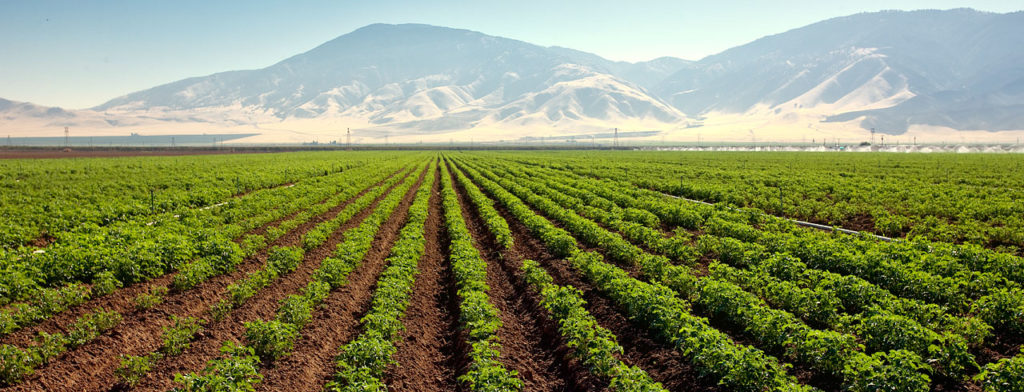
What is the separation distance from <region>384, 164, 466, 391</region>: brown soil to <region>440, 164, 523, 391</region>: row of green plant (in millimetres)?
300

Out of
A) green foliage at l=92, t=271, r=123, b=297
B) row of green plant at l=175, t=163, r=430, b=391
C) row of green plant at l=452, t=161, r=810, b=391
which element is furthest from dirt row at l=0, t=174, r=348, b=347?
row of green plant at l=452, t=161, r=810, b=391

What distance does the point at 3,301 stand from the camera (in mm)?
9422

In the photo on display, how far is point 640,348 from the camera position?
28.6 ft

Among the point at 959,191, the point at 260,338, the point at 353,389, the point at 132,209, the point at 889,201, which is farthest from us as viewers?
the point at 959,191

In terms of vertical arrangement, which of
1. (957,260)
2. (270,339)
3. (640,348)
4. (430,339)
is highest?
(957,260)

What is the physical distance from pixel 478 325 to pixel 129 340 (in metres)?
5.80

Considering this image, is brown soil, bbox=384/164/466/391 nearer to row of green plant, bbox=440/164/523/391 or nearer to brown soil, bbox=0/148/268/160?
row of green plant, bbox=440/164/523/391

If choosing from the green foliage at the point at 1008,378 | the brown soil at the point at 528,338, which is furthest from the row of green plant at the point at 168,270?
the green foliage at the point at 1008,378

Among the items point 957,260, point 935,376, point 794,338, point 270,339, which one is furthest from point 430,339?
point 957,260

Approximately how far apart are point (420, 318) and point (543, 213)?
13.7 metres

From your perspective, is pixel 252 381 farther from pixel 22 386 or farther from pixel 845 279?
pixel 845 279

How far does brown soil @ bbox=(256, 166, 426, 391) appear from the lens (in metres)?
7.66

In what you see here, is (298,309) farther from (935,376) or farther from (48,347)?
(935,376)

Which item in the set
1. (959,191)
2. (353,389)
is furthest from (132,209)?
(959,191)
